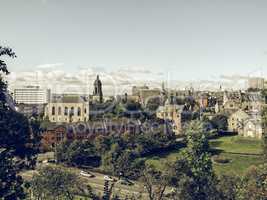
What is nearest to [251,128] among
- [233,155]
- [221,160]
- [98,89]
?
[233,155]

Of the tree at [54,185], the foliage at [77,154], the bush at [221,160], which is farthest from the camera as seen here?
the bush at [221,160]

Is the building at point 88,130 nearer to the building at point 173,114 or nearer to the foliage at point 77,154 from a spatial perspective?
the foliage at point 77,154

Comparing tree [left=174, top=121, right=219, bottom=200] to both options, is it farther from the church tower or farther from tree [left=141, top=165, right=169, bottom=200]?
the church tower

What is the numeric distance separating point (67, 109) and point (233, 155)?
56.4m

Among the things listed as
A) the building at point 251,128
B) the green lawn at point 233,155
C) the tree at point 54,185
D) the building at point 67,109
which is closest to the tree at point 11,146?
the tree at point 54,185

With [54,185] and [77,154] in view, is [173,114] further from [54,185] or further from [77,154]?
[54,185]

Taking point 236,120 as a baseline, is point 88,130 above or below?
below

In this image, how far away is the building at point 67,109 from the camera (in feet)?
398

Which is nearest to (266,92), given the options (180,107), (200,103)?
(180,107)

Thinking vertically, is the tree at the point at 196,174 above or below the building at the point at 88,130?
below

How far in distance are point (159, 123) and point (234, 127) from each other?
1937cm

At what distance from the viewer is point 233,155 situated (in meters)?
80.9

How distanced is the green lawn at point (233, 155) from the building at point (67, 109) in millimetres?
40417

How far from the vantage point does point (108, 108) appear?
415 ft
